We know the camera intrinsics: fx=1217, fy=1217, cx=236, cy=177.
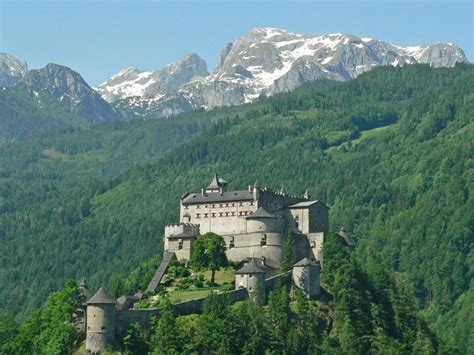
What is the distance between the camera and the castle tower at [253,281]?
145 metres

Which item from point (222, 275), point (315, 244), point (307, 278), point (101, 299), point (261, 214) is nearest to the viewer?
point (101, 299)

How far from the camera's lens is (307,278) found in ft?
487

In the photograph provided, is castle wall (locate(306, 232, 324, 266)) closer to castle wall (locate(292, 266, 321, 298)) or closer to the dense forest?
the dense forest

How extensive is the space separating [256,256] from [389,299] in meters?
17.7

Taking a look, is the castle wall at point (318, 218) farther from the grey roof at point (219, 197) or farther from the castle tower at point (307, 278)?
the castle tower at point (307, 278)

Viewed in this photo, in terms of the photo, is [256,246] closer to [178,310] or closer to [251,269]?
[251,269]

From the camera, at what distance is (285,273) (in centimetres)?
14950

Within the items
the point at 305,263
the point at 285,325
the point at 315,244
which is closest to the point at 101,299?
the point at 285,325

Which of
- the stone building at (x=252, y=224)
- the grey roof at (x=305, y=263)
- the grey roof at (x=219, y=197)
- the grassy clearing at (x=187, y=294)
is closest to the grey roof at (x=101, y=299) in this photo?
the grassy clearing at (x=187, y=294)

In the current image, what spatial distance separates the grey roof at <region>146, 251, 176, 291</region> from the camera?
154 meters

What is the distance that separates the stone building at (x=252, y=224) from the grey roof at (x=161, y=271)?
95cm

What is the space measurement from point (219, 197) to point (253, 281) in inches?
918

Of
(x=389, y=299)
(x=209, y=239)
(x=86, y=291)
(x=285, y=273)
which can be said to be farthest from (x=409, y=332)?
(x=86, y=291)

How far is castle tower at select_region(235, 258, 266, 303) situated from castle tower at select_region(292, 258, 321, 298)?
5066mm
